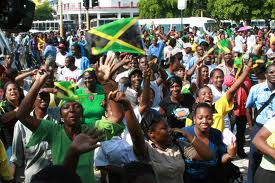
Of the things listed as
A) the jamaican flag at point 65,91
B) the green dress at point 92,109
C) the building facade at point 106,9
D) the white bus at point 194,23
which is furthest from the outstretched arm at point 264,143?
the building facade at point 106,9

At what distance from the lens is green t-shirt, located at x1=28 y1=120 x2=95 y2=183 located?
4207mm

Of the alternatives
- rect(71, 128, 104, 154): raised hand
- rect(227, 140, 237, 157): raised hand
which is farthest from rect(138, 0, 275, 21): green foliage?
rect(71, 128, 104, 154): raised hand

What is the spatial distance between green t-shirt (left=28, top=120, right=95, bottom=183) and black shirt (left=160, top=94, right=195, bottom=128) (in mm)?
2096

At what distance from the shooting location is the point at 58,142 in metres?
4.25

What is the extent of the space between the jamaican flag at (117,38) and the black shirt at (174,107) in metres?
1.04

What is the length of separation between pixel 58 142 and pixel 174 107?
8.23ft

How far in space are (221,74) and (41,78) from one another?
11.9 feet

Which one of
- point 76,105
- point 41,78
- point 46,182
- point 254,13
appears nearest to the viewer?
point 46,182

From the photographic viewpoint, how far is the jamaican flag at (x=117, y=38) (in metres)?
5.57

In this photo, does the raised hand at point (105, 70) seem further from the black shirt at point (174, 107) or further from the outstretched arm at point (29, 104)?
the black shirt at point (174, 107)

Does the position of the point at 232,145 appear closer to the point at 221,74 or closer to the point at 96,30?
the point at 96,30

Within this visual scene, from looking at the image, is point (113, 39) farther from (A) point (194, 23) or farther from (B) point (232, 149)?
(A) point (194, 23)

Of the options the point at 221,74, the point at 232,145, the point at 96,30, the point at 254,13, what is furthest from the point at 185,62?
the point at 254,13

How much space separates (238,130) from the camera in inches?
329
